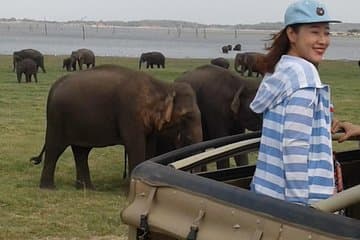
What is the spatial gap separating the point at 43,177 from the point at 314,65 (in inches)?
306

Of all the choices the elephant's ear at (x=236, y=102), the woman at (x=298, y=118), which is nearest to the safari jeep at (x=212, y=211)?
the woman at (x=298, y=118)

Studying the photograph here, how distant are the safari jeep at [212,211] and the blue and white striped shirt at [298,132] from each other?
31cm

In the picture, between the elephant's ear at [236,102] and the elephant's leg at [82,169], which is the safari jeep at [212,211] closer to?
the elephant's leg at [82,169]

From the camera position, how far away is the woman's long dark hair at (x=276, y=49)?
367 centimetres

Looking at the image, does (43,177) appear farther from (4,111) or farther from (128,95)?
(4,111)

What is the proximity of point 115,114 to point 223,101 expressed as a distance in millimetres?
2297

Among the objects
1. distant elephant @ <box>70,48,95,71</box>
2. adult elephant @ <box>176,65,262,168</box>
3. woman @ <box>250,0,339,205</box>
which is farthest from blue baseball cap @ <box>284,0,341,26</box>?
distant elephant @ <box>70,48,95,71</box>

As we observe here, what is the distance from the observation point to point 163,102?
10789 mm

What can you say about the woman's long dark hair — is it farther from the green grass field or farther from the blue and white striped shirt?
the green grass field

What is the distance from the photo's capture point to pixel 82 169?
11125 millimetres

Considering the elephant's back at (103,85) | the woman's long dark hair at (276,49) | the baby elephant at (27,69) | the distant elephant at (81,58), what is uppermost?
the woman's long dark hair at (276,49)

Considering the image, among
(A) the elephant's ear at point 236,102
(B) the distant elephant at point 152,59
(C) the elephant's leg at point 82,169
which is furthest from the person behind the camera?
(B) the distant elephant at point 152,59

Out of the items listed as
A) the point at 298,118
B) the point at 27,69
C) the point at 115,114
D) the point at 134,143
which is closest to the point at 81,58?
the point at 27,69

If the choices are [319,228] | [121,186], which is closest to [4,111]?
[121,186]
